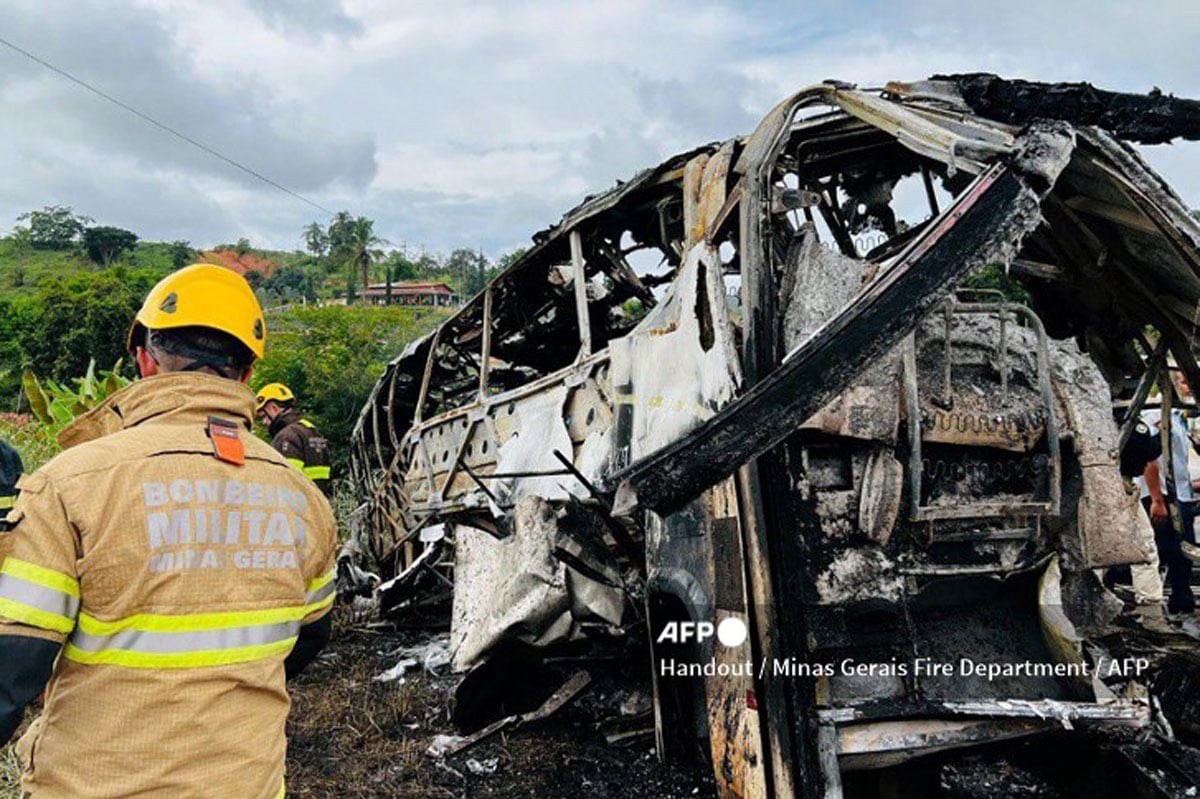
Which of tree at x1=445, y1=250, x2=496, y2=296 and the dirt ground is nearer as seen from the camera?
the dirt ground

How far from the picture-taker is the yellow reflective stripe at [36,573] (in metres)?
1.35

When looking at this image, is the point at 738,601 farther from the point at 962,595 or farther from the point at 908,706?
the point at 962,595

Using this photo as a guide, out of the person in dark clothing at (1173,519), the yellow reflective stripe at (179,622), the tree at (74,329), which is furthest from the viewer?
the tree at (74,329)

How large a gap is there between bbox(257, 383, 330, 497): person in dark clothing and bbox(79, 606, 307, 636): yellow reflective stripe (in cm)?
451

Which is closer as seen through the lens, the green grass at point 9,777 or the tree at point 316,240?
the green grass at point 9,777

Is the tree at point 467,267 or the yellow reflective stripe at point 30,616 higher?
the tree at point 467,267

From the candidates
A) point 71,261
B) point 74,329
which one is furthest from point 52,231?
point 74,329

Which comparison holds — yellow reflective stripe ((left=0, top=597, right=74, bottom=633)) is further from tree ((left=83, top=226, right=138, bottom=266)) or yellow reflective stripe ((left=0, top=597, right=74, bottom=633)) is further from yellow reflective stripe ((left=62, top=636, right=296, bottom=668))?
tree ((left=83, top=226, right=138, bottom=266))

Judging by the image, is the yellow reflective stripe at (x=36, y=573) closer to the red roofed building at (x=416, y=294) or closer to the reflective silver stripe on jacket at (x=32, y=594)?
the reflective silver stripe on jacket at (x=32, y=594)

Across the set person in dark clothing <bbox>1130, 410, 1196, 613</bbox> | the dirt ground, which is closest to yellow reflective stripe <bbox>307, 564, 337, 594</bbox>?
the dirt ground

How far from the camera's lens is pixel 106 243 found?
72.1 metres

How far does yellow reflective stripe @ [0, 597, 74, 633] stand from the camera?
52.4 inches

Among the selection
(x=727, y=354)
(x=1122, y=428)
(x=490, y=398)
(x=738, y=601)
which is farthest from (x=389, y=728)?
(x=1122, y=428)

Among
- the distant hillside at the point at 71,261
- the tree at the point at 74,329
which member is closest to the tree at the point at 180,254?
the distant hillside at the point at 71,261
